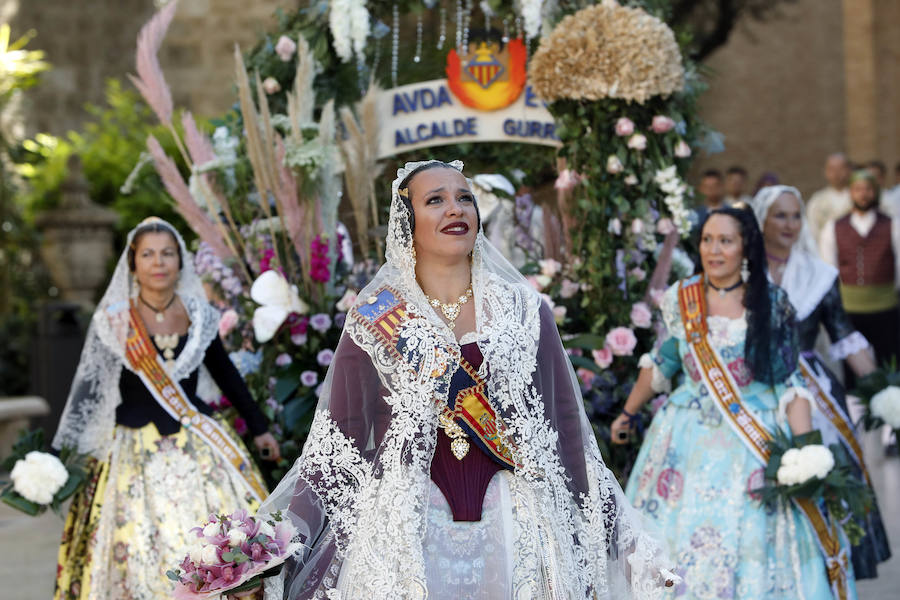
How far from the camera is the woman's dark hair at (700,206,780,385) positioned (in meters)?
5.36

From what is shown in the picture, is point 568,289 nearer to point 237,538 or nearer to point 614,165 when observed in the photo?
point 614,165

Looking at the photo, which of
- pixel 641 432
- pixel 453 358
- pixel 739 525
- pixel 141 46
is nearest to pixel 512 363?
pixel 453 358

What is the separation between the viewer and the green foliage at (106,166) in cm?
1416

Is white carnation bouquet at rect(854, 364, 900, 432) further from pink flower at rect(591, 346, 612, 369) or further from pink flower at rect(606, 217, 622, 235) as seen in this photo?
pink flower at rect(606, 217, 622, 235)

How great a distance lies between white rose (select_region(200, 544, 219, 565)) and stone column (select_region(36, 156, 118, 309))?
9.96 metres

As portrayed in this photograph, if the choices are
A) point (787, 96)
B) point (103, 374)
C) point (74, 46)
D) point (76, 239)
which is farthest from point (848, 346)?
point (787, 96)

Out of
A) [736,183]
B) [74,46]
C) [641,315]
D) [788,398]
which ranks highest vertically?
[74,46]

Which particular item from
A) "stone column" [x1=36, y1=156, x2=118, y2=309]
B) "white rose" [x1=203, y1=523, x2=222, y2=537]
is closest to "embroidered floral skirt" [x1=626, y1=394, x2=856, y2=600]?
"white rose" [x1=203, y1=523, x2=222, y2=537]

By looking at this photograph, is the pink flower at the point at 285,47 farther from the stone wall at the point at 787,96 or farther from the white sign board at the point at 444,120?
the stone wall at the point at 787,96

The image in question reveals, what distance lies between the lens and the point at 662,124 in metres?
6.62

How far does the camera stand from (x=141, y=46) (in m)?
6.63

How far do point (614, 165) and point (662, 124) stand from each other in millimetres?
303

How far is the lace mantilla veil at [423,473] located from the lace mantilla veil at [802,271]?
263 cm

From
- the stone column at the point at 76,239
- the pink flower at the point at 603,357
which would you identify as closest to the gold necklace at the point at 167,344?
the pink flower at the point at 603,357
